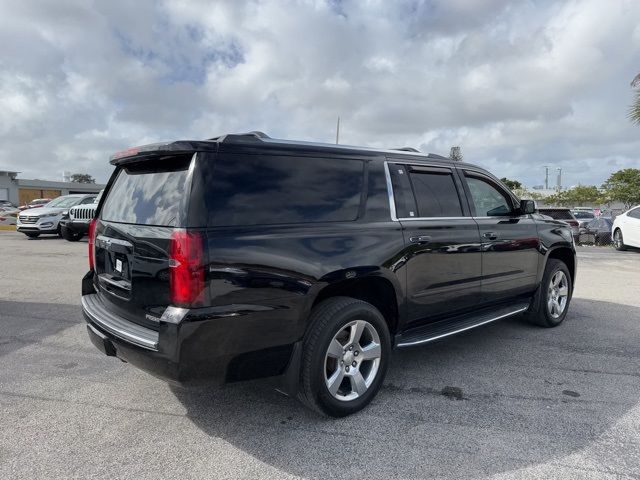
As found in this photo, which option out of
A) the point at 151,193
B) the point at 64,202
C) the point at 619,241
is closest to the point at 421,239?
the point at 151,193

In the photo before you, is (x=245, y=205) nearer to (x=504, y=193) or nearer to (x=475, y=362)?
(x=475, y=362)

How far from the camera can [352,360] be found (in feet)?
10.9

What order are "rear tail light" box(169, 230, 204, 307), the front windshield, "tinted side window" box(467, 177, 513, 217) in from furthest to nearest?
the front windshield, "tinted side window" box(467, 177, 513, 217), "rear tail light" box(169, 230, 204, 307)

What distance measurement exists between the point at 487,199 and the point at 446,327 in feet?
4.72

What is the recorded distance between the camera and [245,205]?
9.46ft

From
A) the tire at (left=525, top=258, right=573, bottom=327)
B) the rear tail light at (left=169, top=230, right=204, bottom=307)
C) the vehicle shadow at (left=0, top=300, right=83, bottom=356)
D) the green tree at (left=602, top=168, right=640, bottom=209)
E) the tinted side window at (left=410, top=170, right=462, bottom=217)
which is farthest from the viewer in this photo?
the green tree at (left=602, top=168, right=640, bottom=209)

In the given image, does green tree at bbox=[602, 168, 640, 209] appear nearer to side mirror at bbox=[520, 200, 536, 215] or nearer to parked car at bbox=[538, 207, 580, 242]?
parked car at bbox=[538, 207, 580, 242]

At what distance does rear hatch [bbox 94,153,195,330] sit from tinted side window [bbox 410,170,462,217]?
1935 mm

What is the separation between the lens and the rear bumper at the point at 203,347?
104 inches

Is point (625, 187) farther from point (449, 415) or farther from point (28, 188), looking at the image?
point (28, 188)

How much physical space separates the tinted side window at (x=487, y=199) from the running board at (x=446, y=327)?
95 centimetres

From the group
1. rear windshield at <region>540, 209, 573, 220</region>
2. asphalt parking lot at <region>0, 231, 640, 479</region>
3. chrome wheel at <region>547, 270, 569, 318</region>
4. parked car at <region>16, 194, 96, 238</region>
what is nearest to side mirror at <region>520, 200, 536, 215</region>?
chrome wheel at <region>547, 270, 569, 318</region>

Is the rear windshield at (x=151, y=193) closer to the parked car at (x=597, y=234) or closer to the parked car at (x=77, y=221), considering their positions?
the parked car at (x=77, y=221)

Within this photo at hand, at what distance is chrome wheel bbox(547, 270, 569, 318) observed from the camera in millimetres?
5454
